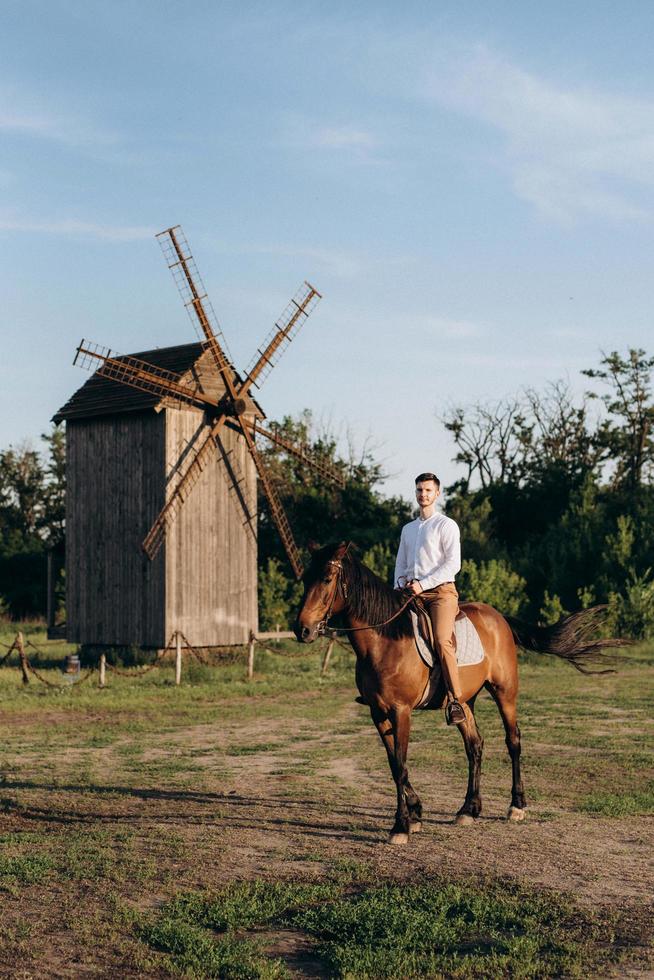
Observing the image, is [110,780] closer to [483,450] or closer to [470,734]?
[470,734]

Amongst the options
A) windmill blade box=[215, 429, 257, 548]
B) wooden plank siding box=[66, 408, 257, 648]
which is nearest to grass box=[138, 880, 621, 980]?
wooden plank siding box=[66, 408, 257, 648]

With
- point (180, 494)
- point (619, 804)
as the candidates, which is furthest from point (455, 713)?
point (180, 494)

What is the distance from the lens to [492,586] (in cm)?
→ 3609

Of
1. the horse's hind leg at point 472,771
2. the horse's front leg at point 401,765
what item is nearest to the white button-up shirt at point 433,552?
the horse's front leg at point 401,765

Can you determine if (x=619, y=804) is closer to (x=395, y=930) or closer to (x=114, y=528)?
(x=395, y=930)

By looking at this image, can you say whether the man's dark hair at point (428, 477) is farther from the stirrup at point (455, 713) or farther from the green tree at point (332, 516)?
the green tree at point (332, 516)

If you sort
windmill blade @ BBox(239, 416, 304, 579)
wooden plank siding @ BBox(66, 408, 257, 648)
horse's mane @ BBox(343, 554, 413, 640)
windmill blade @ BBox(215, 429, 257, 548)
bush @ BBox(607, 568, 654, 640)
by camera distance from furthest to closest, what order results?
bush @ BBox(607, 568, 654, 640) → windmill blade @ BBox(239, 416, 304, 579) → windmill blade @ BBox(215, 429, 257, 548) → wooden plank siding @ BBox(66, 408, 257, 648) → horse's mane @ BBox(343, 554, 413, 640)

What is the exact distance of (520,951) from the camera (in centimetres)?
579

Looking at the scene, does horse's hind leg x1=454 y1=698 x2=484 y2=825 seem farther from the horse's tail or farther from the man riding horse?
the horse's tail

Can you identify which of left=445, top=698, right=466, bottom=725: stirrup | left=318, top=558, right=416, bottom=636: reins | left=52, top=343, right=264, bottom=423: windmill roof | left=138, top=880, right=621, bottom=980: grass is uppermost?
left=52, top=343, right=264, bottom=423: windmill roof

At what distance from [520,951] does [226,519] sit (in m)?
22.5

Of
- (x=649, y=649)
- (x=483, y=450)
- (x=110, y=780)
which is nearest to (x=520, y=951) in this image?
(x=110, y=780)

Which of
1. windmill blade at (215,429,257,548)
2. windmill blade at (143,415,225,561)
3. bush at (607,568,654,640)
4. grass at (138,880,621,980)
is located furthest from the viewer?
bush at (607,568,654,640)

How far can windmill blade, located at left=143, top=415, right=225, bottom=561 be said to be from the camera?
25875 millimetres
